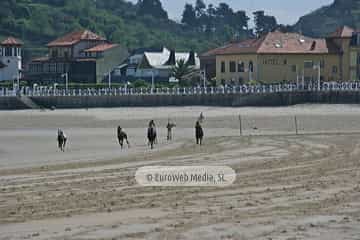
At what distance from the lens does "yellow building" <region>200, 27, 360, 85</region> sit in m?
73.2

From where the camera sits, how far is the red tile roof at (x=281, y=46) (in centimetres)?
7294

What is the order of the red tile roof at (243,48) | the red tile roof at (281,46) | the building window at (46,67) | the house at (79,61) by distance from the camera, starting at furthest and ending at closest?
the building window at (46,67) → the house at (79,61) → the red tile roof at (243,48) → the red tile roof at (281,46)

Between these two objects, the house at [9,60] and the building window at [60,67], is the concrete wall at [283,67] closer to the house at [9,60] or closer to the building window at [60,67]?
the building window at [60,67]

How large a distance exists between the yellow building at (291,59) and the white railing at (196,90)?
33.9 feet

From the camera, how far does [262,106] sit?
195ft

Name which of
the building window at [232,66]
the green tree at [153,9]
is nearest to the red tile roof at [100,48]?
the building window at [232,66]

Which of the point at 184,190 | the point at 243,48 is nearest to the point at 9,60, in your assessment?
the point at 243,48

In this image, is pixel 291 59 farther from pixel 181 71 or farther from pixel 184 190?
pixel 184 190

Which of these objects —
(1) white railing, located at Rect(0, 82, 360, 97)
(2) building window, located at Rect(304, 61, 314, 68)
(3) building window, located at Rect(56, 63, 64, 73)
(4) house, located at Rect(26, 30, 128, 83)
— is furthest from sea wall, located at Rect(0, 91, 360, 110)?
(3) building window, located at Rect(56, 63, 64, 73)

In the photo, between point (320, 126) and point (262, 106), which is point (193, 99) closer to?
point (262, 106)

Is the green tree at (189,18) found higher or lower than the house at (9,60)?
higher

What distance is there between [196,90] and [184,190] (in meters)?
45.6

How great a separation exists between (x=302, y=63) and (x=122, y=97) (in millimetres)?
16603

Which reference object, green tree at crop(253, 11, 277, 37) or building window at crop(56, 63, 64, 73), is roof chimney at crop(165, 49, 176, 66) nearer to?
building window at crop(56, 63, 64, 73)
